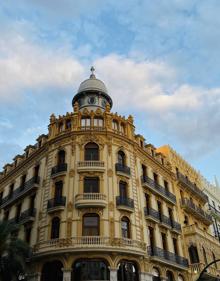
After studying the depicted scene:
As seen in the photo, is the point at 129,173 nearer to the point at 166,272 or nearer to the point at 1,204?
the point at 166,272

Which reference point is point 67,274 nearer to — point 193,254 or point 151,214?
point 151,214

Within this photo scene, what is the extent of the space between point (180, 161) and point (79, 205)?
21.2 meters

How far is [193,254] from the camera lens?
3503 cm

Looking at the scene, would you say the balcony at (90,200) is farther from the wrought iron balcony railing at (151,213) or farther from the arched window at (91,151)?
the wrought iron balcony railing at (151,213)

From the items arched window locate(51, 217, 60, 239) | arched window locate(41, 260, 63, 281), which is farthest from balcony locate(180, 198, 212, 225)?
arched window locate(41, 260, 63, 281)

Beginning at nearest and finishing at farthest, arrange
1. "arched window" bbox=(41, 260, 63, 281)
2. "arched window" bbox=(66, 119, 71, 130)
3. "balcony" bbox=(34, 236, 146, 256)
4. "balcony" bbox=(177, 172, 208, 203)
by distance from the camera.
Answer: "balcony" bbox=(34, 236, 146, 256), "arched window" bbox=(41, 260, 63, 281), "arched window" bbox=(66, 119, 71, 130), "balcony" bbox=(177, 172, 208, 203)

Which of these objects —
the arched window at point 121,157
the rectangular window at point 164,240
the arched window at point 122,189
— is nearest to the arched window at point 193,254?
the rectangular window at point 164,240

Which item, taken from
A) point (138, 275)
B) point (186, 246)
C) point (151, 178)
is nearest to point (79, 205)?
point (138, 275)

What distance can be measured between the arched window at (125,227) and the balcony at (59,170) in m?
7.01

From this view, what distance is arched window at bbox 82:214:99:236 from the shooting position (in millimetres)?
26609

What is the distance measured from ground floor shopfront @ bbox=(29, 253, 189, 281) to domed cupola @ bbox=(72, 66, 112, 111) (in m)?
17.2

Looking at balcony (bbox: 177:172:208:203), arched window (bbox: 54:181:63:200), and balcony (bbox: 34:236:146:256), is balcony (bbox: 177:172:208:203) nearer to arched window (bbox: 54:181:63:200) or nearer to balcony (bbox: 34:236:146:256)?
balcony (bbox: 34:236:146:256)

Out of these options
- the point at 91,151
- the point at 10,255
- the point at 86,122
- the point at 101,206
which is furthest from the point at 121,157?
the point at 10,255

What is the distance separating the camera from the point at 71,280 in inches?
976
